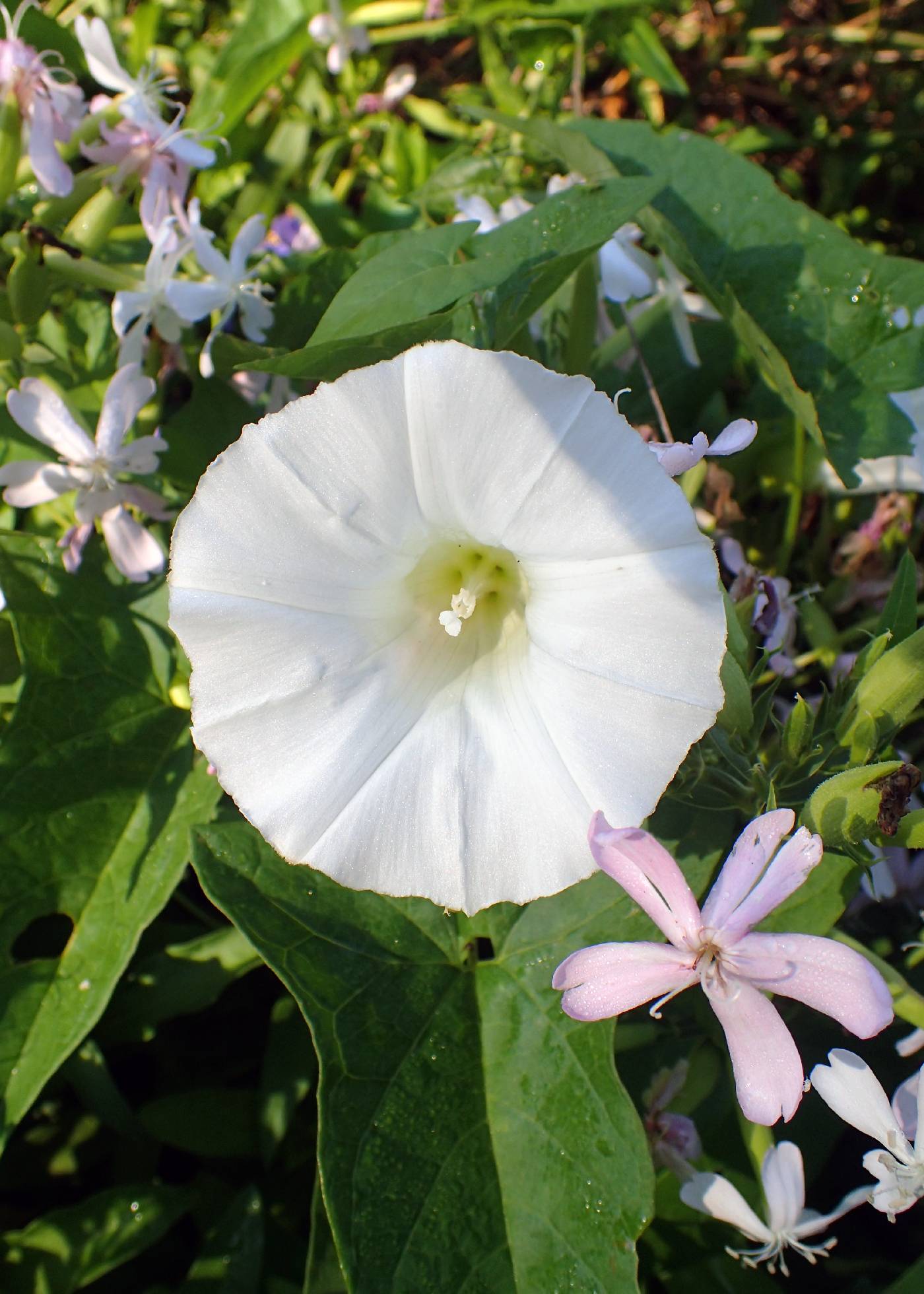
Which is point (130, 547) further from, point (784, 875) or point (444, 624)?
point (784, 875)

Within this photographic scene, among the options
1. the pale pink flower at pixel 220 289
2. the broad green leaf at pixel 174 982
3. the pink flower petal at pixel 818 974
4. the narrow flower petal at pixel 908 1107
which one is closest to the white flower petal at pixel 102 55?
the pale pink flower at pixel 220 289

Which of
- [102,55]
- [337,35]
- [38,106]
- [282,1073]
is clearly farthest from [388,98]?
[282,1073]

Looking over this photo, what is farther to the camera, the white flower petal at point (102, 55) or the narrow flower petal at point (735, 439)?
the white flower petal at point (102, 55)

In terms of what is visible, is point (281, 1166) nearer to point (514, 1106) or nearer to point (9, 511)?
point (514, 1106)

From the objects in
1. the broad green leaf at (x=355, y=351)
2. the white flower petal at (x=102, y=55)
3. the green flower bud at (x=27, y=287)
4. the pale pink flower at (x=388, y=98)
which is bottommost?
the pale pink flower at (x=388, y=98)

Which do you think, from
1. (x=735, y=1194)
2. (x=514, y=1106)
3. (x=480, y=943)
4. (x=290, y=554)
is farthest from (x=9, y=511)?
(x=735, y=1194)

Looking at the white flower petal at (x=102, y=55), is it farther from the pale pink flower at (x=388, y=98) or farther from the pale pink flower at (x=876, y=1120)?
the pale pink flower at (x=876, y=1120)

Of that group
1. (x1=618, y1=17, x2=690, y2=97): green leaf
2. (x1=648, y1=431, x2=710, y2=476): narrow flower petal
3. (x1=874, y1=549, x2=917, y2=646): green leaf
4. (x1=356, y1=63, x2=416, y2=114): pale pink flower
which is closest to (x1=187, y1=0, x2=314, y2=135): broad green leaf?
(x1=356, y1=63, x2=416, y2=114): pale pink flower
